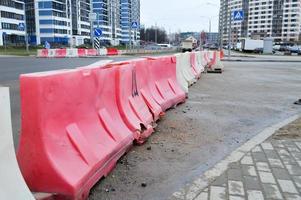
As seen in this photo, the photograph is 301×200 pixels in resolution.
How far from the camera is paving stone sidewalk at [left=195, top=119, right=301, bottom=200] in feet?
12.1

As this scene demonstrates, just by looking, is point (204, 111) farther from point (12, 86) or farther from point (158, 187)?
point (12, 86)

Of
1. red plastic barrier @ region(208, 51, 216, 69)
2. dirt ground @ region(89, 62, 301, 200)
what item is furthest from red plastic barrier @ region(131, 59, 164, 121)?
red plastic barrier @ region(208, 51, 216, 69)

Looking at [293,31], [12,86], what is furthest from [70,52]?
[293,31]

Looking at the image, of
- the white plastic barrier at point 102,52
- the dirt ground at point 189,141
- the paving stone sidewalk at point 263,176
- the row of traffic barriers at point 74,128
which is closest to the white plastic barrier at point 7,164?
the row of traffic barriers at point 74,128

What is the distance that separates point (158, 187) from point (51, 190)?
118cm

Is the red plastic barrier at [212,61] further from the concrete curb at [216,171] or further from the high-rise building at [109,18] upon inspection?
the high-rise building at [109,18]

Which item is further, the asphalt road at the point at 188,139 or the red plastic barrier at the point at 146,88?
the red plastic barrier at the point at 146,88

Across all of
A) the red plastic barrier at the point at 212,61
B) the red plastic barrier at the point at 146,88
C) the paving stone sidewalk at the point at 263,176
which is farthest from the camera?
the red plastic barrier at the point at 212,61

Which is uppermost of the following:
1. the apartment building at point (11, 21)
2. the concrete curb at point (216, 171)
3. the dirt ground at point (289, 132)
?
the apartment building at point (11, 21)

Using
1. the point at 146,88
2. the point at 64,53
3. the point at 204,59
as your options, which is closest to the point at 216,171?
the point at 146,88

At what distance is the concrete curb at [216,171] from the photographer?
12.1 ft

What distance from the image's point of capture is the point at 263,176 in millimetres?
4180

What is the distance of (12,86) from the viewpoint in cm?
1079

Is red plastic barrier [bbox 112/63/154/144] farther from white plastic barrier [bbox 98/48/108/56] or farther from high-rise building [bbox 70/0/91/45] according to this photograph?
high-rise building [bbox 70/0/91/45]
